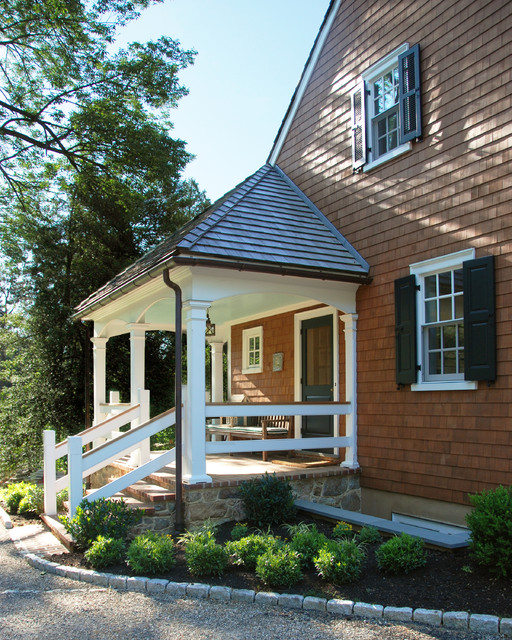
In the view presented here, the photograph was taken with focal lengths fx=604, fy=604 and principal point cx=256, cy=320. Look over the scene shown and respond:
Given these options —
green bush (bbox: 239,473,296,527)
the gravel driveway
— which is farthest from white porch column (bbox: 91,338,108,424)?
the gravel driveway

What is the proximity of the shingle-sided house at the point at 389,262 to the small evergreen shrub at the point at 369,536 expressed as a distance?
129cm

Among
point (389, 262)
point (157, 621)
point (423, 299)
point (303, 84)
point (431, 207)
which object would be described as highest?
point (303, 84)

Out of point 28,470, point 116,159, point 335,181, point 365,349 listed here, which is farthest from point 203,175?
point 365,349

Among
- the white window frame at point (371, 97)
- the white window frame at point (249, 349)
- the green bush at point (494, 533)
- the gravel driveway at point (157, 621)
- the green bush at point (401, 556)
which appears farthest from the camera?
the white window frame at point (249, 349)

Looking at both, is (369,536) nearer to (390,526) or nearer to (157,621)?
(390,526)

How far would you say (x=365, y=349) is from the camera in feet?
27.6

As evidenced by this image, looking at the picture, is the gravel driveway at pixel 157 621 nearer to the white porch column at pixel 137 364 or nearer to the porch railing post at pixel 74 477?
the porch railing post at pixel 74 477

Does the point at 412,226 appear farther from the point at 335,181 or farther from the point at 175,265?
the point at 175,265

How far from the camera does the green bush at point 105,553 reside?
5734 mm

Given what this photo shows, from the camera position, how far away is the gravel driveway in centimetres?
425

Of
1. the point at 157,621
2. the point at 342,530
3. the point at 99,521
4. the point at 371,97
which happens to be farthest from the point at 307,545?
the point at 371,97

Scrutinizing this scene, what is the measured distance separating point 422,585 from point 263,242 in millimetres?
4574

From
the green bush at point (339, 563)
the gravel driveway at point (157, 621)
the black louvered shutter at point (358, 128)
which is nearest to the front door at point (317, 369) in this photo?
the black louvered shutter at point (358, 128)

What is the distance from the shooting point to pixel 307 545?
18.2ft
